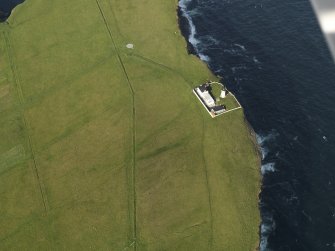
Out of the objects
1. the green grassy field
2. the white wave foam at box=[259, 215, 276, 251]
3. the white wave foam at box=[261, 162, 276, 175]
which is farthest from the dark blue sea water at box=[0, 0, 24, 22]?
the white wave foam at box=[259, 215, 276, 251]

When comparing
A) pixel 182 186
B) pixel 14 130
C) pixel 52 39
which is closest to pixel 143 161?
pixel 182 186

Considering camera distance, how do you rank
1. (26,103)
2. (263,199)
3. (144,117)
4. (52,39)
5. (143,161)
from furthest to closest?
(52,39)
(26,103)
(144,117)
(143,161)
(263,199)

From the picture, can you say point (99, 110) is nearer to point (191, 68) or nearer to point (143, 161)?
point (143, 161)

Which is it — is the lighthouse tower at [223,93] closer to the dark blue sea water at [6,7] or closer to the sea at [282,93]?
the sea at [282,93]

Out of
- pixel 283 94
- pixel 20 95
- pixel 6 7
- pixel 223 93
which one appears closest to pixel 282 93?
pixel 283 94

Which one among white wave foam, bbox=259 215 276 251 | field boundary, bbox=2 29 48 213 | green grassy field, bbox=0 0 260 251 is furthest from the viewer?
field boundary, bbox=2 29 48 213

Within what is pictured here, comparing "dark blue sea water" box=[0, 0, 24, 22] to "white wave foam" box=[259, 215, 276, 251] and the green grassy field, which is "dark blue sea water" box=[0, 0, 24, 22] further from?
"white wave foam" box=[259, 215, 276, 251]

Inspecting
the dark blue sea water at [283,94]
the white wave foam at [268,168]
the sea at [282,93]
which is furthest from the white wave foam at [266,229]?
the white wave foam at [268,168]

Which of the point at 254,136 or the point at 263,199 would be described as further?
the point at 254,136
